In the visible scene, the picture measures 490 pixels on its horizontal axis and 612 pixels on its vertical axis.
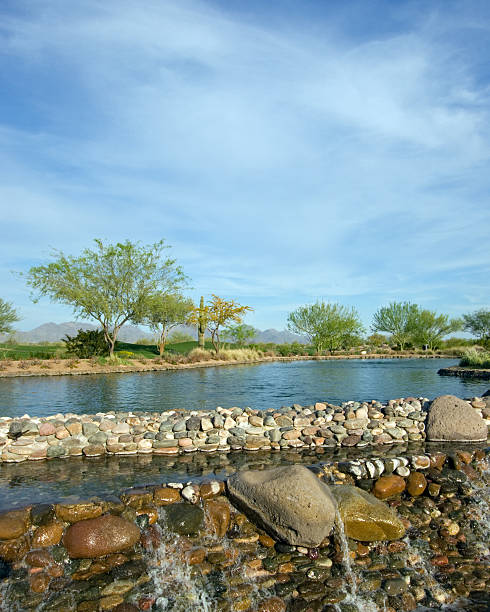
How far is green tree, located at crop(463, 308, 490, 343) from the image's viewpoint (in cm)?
5097

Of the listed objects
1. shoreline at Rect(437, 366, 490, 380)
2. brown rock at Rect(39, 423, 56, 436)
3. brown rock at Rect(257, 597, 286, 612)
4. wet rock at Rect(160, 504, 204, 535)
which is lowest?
brown rock at Rect(257, 597, 286, 612)

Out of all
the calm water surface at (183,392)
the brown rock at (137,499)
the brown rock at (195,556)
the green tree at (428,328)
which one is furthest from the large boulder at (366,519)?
the green tree at (428,328)

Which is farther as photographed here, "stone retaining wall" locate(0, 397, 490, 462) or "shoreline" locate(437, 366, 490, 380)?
"shoreline" locate(437, 366, 490, 380)

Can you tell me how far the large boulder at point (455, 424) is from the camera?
7081 mm

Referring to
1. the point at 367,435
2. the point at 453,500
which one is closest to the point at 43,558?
the point at 453,500

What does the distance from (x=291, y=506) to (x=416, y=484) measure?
201cm

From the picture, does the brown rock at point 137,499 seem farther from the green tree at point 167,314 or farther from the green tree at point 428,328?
the green tree at point 428,328

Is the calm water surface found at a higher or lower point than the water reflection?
higher

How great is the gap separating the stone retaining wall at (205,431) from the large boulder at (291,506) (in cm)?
263

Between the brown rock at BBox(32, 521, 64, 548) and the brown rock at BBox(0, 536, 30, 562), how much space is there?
0.23 feet

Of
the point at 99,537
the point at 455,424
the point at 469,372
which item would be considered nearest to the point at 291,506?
the point at 99,537

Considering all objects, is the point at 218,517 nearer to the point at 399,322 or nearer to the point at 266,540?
the point at 266,540

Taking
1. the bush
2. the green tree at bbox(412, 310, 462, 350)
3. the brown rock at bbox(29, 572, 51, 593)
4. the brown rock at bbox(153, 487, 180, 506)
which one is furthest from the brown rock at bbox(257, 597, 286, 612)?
the green tree at bbox(412, 310, 462, 350)

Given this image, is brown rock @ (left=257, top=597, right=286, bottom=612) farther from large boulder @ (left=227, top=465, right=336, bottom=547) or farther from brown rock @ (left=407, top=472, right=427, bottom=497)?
brown rock @ (left=407, top=472, right=427, bottom=497)
